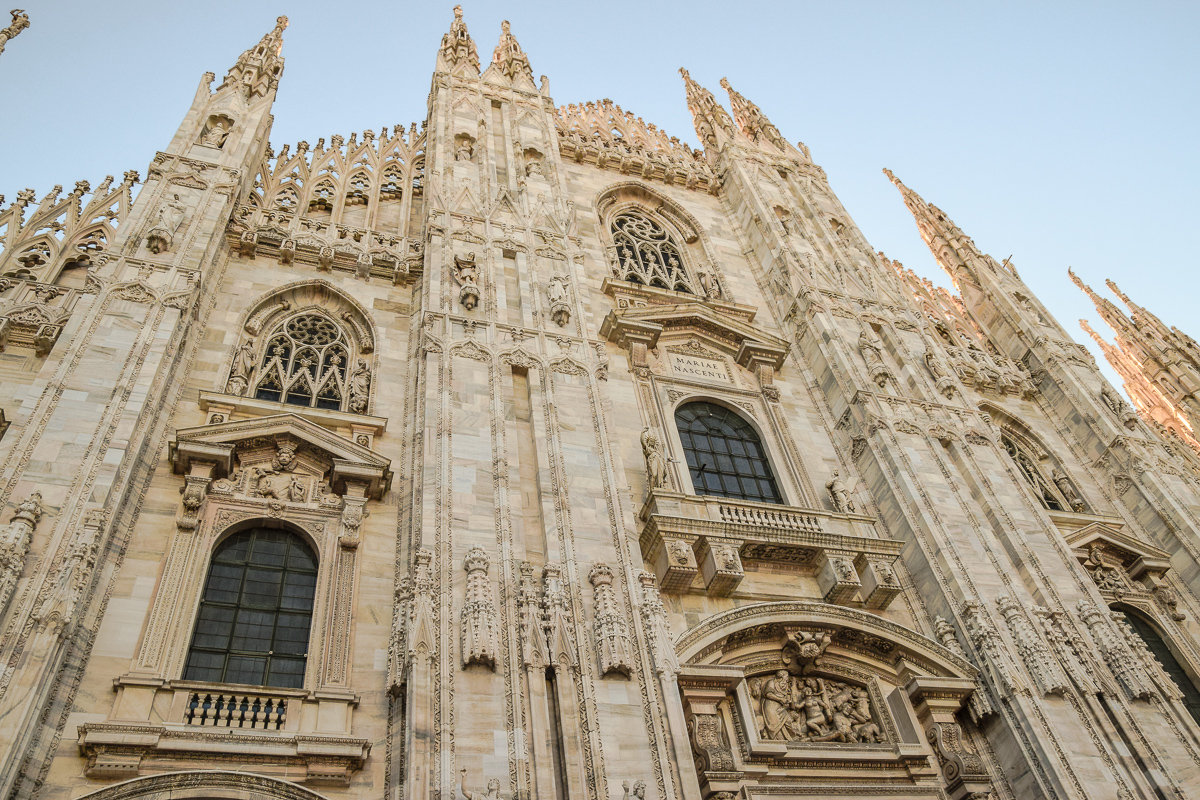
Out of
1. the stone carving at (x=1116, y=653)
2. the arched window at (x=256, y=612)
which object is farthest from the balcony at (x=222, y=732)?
the stone carving at (x=1116, y=653)

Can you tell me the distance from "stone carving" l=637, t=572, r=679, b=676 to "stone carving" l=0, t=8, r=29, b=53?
13.9 meters

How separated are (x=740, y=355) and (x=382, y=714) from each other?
33.2 feet

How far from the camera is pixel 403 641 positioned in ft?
32.9

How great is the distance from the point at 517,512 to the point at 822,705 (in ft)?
15.6

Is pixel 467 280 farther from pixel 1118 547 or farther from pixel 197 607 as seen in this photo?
pixel 1118 547

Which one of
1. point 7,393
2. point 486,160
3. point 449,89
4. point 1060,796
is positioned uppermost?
point 449,89

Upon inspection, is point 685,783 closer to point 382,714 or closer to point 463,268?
point 382,714

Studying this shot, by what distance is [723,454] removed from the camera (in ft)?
52.5

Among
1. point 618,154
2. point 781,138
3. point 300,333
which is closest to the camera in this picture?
point 300,333

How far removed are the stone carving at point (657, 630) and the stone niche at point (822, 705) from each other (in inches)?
22.4

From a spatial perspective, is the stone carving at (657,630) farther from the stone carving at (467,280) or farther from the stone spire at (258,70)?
the stone spire at (258,70)

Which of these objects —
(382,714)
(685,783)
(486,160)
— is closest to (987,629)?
(685,783)

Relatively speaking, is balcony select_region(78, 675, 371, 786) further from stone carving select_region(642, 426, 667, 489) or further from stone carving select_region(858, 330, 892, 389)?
stone carving select_region(858, 330, 892, 389)

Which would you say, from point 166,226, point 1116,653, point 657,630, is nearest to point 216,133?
point 166,226
